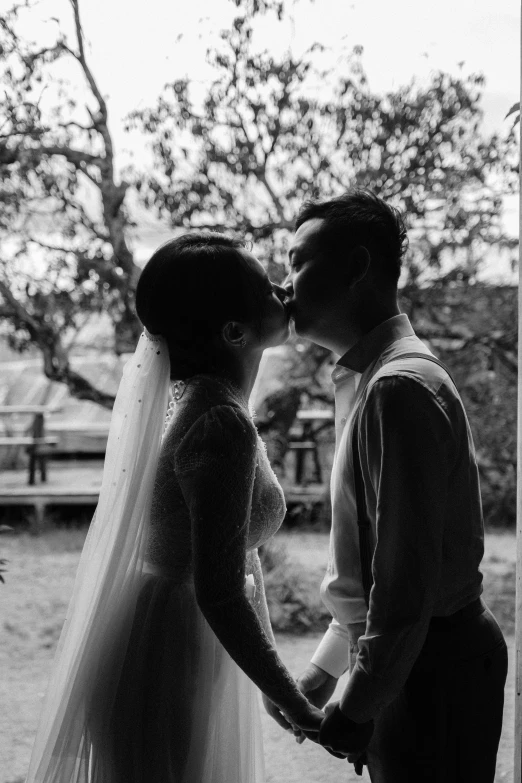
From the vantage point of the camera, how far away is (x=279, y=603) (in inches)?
158

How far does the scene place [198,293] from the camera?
4.00 feet

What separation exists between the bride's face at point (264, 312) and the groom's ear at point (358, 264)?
0.13 meters

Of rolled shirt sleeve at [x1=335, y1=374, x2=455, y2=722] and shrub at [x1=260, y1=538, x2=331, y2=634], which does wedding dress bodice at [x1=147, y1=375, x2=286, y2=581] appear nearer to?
rolled shirt sleeve at [x1=335, y1=374, x2=455, y2=722]

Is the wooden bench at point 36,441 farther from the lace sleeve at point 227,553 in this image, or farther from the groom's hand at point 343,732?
the groom's hand at point 343,732

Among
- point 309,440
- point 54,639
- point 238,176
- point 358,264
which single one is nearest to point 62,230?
point 238,176

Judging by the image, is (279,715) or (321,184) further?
(321,184)

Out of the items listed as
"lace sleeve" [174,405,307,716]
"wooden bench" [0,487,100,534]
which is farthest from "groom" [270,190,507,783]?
"wooden bench" [0,487,100,534]

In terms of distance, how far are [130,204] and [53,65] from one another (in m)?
0.80

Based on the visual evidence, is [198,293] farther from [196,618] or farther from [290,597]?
[290,597]

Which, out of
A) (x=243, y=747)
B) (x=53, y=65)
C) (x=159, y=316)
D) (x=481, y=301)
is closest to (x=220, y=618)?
(x=243, y=747)

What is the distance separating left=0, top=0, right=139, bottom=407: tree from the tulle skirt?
100 inches

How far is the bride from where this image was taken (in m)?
1.22

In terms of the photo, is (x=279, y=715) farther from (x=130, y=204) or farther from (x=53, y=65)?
(x=130, y=204)

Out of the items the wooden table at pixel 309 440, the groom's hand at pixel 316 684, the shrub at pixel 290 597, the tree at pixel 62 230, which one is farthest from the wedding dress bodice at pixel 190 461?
the wooden table at pixel 309 440
